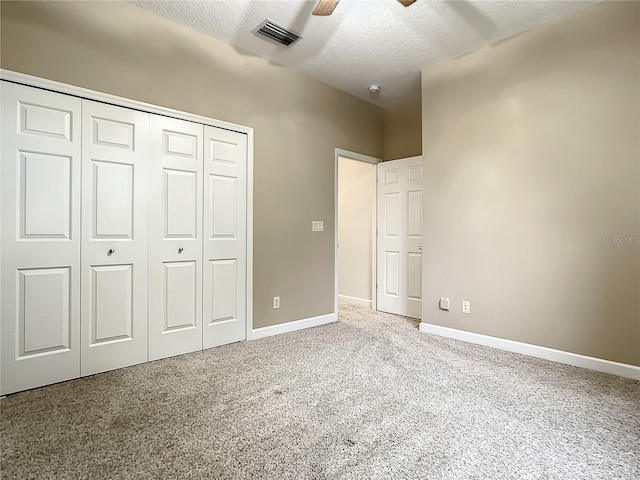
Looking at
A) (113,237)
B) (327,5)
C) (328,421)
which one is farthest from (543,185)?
(113,237)

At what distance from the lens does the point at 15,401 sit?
199cm

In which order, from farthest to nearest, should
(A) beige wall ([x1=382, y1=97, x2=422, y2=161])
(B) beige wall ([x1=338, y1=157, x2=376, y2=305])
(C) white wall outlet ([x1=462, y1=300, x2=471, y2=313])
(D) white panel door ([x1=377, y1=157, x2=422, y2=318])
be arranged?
(B) beige wall ([x1=338, y1=157, x2=376, y2=305]) < (A) beige wall ([x1=382, y1=97, x2=422, y2=161]) < (D) white panel door ([x1=377, y1=157, x2=422, y2=318]) < (C) white wall outlet ([x1=462, y1=300, x2=471, y2=313])

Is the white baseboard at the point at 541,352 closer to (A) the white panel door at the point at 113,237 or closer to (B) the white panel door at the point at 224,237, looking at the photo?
(B) the white panel door at the point at 224,237

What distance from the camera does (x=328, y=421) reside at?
180 cm

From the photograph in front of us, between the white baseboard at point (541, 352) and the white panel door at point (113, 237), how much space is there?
2.84 m

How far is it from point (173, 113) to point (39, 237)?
1366 millimetres

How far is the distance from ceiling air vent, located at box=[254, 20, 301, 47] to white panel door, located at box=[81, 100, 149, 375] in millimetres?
1253

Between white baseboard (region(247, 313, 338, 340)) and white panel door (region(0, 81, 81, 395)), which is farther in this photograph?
white baseboard (region(247, 313, 338, 340))

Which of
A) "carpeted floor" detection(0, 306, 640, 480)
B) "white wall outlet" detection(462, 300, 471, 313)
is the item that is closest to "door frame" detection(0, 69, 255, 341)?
"carpeted floor" detection(0, 306, 640, 480)

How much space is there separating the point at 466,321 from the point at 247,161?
272 cm

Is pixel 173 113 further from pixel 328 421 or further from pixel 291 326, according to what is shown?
pixel 328 421

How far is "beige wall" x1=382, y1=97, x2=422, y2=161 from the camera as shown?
4.33 meters

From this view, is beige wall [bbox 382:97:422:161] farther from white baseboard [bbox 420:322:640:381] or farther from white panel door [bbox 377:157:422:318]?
white baseboard [bbox 420:322:640:381]

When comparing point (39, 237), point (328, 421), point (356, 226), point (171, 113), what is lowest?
point (328, 421)
